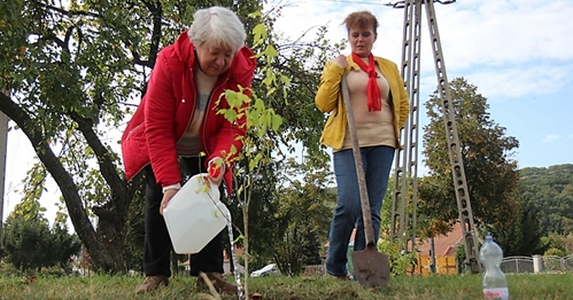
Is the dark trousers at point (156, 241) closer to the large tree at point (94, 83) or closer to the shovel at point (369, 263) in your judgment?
the shovel at point (369, 263)

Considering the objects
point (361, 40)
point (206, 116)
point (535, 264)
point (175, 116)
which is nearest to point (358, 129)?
point (361, 40)

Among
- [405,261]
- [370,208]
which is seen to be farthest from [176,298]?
[405,261]

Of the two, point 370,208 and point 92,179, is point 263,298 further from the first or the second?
point 92,179

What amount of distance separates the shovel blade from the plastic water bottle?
598 millimetres

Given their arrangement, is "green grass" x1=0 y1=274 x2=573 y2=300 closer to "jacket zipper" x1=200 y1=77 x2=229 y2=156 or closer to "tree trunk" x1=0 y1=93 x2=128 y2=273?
"jacket zipper" x1=200 y1=77 x2=229 y2=156

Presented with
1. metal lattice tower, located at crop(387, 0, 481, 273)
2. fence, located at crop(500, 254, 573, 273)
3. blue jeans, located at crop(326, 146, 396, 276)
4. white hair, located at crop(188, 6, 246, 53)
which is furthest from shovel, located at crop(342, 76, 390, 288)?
fence, located at crop(500, 254, 573, 273)

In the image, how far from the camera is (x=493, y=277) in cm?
264

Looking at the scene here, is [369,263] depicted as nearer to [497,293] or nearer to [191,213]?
[497,293]

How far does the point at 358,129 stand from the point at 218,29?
1.40 m

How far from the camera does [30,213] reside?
1026 cm

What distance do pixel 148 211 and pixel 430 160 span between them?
2101 centimetres

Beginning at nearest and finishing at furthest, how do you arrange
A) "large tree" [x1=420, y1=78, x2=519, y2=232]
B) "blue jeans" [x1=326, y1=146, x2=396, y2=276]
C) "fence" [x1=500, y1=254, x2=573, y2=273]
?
"blue jeans" [x1=326, y1=146, x2=396, y2=276], "fence" [x1=500, y1=254, x2=573, y2=273], "large tree" [x1=420, y1=78, x2=519, y2=232]

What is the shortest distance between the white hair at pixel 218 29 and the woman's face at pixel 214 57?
2 cm

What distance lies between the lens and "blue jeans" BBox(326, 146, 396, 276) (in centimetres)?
358
